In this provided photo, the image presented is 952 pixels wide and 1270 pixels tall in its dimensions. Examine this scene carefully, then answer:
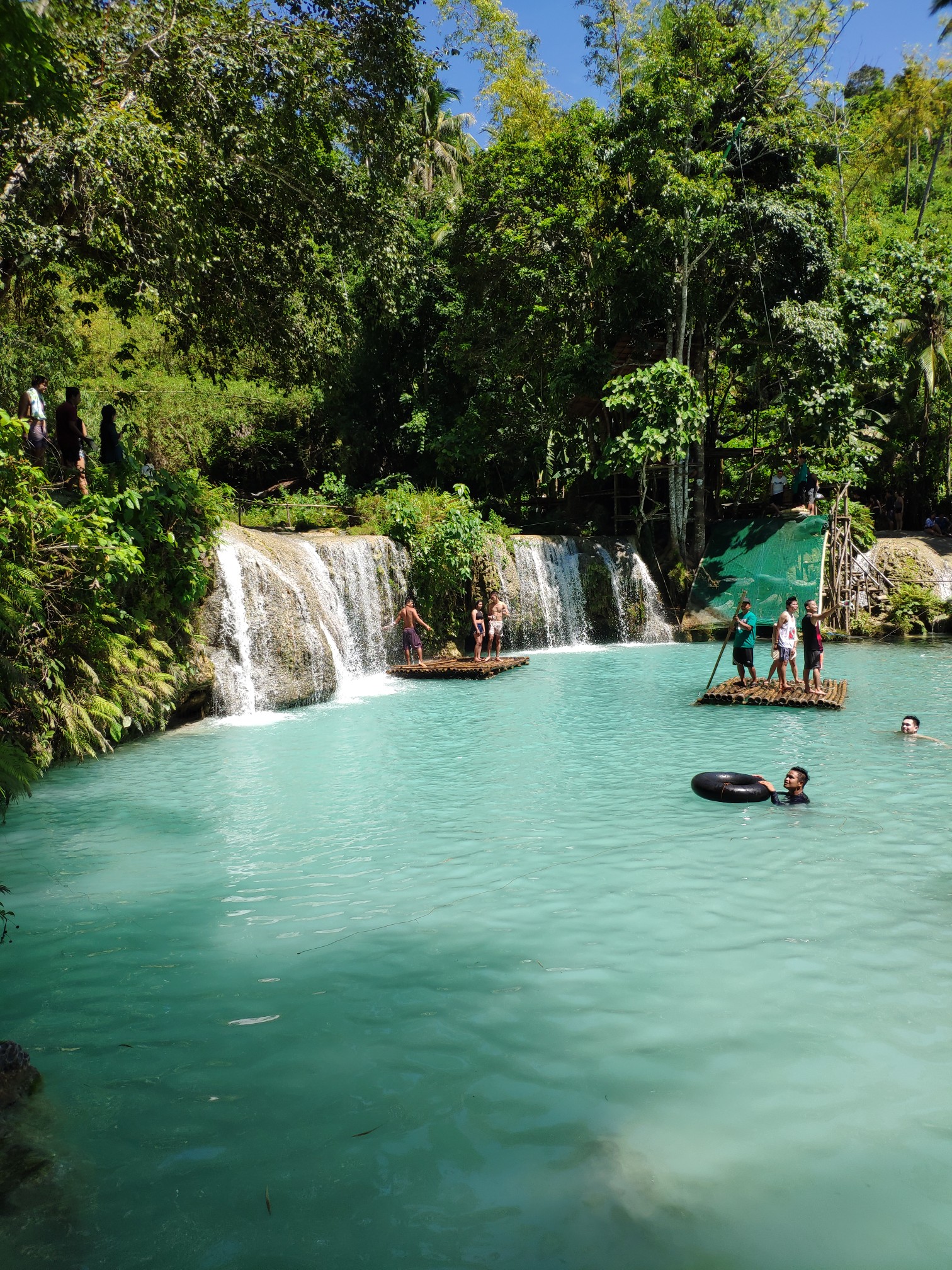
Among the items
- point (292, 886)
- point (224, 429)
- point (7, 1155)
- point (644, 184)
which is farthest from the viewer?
point (224, 429)

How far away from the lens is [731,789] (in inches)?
323

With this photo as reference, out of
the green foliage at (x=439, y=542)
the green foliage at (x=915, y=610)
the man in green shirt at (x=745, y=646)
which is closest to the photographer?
the man in green shirt at (x=745, y=646)

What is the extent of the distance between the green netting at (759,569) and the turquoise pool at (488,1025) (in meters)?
14.1

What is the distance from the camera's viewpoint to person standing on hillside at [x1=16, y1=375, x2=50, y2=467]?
36.9 feet

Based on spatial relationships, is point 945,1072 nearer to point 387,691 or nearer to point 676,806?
point 676,806

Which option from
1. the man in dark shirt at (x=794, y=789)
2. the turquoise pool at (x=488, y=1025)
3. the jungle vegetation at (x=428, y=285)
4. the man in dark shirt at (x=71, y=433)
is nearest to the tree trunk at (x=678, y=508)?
the jungle vegetation at (x=428, y=285)

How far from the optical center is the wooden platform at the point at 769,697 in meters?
12.7

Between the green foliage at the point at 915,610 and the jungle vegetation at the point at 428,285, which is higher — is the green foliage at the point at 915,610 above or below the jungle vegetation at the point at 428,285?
below

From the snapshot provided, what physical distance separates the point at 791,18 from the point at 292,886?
2667 centimetres

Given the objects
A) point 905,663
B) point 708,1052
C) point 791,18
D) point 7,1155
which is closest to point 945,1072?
point 708,1052

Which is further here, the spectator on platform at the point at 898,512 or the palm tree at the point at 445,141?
the palm tree at the point at 445,141

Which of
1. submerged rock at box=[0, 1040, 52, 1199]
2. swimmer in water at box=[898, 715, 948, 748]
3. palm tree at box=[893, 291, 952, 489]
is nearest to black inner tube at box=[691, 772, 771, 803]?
swimmer in water at box=[898, 715, 948, 748]

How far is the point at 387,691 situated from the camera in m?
15.9

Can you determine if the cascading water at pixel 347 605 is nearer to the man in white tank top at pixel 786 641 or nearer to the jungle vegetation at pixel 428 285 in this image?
the jungle vegetation at pixel 428 285
